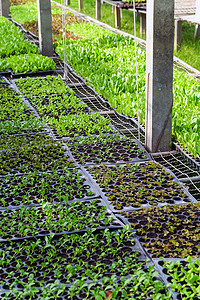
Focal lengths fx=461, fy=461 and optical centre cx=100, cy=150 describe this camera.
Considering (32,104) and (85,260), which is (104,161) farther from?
(32,104)

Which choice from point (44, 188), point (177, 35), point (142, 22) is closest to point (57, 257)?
point (44, 188)

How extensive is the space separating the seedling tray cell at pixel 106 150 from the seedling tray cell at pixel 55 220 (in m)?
0.90

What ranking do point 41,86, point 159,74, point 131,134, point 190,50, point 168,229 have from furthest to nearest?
point 190,50, point 41,86, point 131,134, point 159,74, point 168,229

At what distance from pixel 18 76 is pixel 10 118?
2175 mm

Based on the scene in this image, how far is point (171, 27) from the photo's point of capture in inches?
167

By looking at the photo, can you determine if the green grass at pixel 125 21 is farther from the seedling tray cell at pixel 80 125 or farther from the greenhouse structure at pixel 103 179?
the seedling tray cell at pixel 80 125

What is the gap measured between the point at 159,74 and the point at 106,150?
90 centimetres

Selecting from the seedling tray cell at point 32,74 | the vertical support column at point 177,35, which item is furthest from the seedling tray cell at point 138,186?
the vertical support column at point 177,35

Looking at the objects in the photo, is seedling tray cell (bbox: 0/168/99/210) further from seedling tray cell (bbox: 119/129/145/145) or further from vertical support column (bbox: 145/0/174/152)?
seedling tray cell (bbox: 119/129/145/145)

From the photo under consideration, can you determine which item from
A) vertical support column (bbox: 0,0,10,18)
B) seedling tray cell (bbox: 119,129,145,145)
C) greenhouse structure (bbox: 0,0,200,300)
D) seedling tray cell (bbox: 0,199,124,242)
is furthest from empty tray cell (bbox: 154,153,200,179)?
vertical support column (bbox: 0,0,10,18)

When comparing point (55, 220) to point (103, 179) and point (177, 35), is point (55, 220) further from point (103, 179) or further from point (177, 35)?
point (177, 35)

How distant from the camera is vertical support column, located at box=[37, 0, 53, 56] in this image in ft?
27.9

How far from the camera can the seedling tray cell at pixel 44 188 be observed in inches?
144

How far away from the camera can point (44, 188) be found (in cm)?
384
